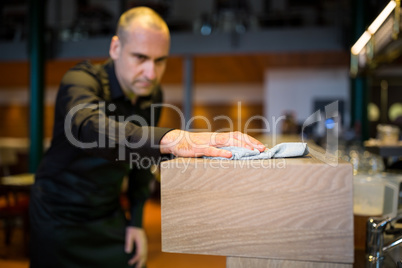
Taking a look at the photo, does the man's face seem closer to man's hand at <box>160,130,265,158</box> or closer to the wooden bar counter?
man's hand at <box>160,130,265,158</box>

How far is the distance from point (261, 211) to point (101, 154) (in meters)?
0.44

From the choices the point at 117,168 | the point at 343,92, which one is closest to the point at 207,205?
the point at 117,168

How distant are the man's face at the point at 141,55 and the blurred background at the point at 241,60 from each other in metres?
2.04

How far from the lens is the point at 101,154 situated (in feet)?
2.97

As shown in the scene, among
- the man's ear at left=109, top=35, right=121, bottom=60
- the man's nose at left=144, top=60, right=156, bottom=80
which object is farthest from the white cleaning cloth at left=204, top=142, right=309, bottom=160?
the man's ear at left=109, top=35, right=121, bottom=60

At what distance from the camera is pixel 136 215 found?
58.3 inches

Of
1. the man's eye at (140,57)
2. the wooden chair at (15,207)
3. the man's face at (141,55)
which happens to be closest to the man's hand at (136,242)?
the man's face at (141,55)

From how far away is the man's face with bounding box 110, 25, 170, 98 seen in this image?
3.58 ft

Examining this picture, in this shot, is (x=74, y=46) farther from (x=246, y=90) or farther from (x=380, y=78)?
(x=380, y=78)

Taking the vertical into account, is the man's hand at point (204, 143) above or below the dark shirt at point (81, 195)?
above

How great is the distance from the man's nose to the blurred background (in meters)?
2.07

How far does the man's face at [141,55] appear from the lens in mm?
1092

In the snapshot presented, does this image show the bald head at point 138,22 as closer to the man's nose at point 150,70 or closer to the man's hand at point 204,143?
the man's nose at point 150,70

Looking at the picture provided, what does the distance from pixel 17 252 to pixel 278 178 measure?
3.87m
